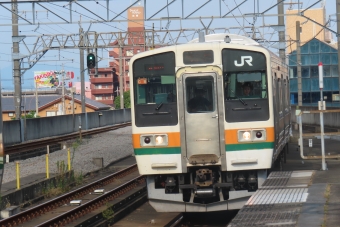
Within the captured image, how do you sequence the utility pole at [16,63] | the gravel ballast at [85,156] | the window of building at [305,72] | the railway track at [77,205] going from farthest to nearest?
the window of building at [305,72] < the utility pole at [16,63] < the gravel ballast at [85,156] < the railway track at [77,205]

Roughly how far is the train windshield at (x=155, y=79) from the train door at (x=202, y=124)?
37cm

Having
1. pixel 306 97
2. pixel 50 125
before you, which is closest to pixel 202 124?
pixel 50 125

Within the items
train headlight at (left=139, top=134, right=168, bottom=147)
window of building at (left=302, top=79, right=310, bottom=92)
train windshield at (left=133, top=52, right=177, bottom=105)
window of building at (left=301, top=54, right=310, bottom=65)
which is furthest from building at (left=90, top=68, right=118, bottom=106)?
train headlight at (left=139, top=134, right=168, bottom=147)

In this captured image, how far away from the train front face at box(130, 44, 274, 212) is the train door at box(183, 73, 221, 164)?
2cm

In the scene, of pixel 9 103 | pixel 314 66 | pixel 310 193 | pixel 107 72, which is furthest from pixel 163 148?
pixel 107 72

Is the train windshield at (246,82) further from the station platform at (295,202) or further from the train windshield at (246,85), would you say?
the station platform at (295,202)

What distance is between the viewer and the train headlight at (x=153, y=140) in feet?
38.7

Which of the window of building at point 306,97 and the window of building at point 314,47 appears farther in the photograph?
the window of building at point 306,97

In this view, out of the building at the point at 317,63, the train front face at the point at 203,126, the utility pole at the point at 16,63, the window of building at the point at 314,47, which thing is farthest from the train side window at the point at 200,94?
the window of building at the point at 314,47

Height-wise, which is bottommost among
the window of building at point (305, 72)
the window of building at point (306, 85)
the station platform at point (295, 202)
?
the station platform at point (295, 202)

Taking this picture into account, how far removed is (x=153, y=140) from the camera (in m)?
11.9

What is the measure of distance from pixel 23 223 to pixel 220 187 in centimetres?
385

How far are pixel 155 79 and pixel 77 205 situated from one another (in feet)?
13.4

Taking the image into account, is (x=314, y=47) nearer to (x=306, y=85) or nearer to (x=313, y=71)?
(x=313, y=71)
